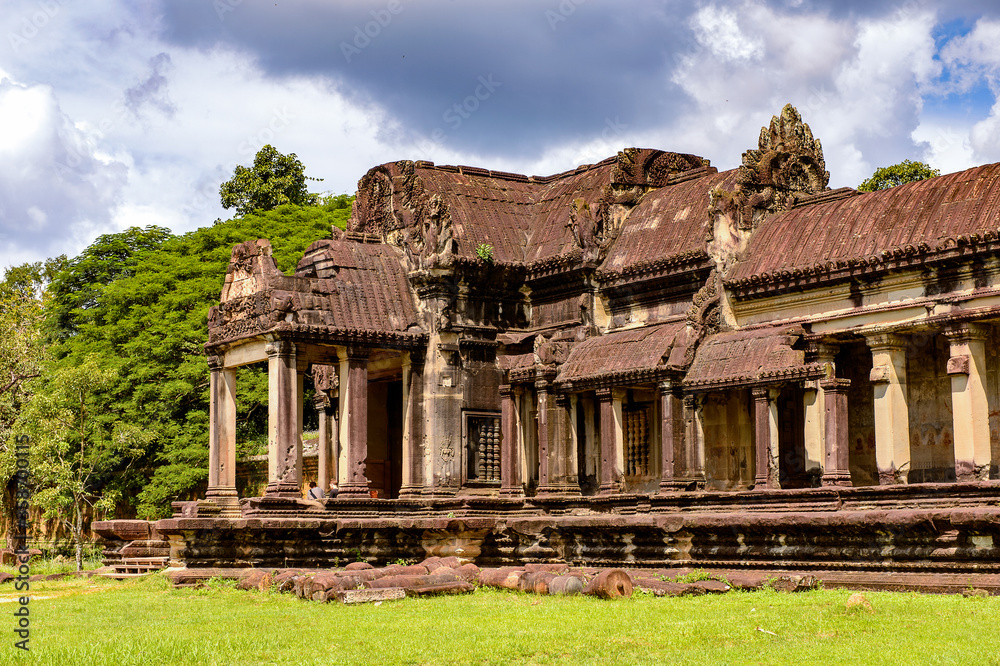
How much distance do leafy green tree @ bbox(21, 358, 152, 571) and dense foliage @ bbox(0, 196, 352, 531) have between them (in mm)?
39

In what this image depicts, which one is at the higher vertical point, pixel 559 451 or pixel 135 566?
pixel 559 451

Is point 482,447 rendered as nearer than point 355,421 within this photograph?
No

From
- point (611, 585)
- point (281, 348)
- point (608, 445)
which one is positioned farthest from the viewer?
point (281, 348)

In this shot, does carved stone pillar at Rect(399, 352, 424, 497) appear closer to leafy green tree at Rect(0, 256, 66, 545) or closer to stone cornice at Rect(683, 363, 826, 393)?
stone cornice at Rect(683, 363, 826, 393)

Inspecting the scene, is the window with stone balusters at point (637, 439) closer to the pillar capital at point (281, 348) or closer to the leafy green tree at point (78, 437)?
the pillar capital at point (281, 348)

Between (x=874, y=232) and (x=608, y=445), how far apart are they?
6357mm

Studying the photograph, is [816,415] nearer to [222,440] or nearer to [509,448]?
[509,448]

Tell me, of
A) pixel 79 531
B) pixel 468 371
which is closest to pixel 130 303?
pixel 79 531

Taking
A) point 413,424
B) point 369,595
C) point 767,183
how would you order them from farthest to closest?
point 413,424
point 767,183
point 369,595

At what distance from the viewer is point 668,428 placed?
25.1 m

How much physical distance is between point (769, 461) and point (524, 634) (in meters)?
9.59

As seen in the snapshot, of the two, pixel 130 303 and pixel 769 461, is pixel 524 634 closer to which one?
pixel 769 461

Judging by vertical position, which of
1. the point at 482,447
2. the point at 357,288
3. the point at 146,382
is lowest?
the point at 482,447

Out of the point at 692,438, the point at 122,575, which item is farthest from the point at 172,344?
the point at 692,438
